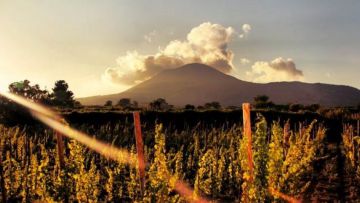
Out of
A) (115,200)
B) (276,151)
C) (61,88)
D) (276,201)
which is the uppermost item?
(61,88)

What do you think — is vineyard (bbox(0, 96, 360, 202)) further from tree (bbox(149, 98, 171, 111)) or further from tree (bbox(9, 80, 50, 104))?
tree (bbox(9, 80, 50, 104))

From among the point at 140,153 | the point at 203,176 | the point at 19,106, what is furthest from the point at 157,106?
the point at 140,153

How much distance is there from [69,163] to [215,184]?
4.19 meters

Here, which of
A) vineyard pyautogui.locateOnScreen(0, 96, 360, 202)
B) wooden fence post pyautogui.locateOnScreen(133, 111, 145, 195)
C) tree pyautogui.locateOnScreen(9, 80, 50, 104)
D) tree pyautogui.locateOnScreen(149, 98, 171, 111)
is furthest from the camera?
tree pyautogui.locateOnScreen(9, 80, 50, 104)

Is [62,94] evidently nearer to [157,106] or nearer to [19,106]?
[157,106]

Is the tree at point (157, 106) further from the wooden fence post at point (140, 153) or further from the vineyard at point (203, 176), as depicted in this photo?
the wooden fence post at point (140, 153)

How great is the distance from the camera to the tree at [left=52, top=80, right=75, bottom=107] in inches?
2645

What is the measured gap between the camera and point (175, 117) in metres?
29.9

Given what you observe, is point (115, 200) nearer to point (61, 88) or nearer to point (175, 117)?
point (175, 117)

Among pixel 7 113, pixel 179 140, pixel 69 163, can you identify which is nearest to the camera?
pixel 69 163

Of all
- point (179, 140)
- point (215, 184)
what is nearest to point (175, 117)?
point (179, 140)

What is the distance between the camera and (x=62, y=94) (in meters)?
71.6

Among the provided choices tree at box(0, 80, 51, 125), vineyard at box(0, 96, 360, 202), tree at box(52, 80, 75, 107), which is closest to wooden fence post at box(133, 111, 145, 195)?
vineyard at box(0, 96, 360, 202)

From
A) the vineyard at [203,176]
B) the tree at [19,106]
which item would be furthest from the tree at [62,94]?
the vineyard at [203,176]
